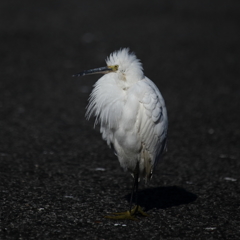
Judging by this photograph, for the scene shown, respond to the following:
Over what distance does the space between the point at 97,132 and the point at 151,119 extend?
12.2 feet

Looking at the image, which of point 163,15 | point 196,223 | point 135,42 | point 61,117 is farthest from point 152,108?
point 163,15

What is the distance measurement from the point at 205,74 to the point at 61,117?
185 inches

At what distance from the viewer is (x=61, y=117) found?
9.62 metres

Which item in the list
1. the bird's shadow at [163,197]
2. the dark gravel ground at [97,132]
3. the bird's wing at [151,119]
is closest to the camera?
the bird's wing at [151,119]

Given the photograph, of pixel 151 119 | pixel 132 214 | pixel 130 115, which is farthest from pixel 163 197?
pixel 130 115

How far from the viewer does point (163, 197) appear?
6230 mm

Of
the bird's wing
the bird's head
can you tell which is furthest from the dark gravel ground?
the bird's head

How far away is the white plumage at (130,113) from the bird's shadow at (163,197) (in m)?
0.57

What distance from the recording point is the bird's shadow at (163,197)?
6.00m

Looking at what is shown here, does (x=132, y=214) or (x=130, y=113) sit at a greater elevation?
(x=130, y=113)

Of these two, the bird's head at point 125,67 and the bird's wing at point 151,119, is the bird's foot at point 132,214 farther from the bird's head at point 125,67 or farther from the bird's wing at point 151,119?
the bird's head at point 125,67

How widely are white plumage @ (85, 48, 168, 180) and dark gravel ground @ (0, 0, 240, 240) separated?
2.23 feet

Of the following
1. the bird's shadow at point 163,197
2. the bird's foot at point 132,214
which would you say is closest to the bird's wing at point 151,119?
the bird's foot at point 132,214

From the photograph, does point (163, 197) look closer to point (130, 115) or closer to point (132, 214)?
point (132, 214)
